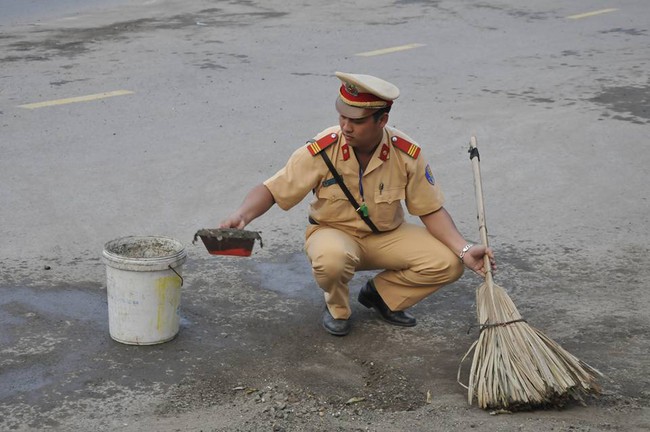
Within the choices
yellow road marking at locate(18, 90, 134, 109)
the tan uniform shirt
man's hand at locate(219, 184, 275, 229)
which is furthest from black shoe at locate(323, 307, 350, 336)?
yellow road marking at locate(18, 90, 134, 109)

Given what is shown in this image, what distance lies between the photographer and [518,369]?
4535 millimetres

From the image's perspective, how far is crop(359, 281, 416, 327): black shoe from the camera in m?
5.55

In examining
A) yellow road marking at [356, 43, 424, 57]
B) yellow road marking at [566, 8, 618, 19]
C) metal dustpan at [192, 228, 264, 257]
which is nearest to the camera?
metal dustpan at [192, 228, 264, 257]

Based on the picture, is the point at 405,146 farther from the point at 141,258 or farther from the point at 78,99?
A: the point at 78,99

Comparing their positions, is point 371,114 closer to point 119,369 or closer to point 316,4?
point 119,369

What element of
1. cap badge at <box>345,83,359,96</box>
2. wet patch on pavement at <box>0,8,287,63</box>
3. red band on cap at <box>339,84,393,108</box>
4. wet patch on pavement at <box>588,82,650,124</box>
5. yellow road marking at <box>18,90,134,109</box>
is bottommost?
wet patch on pavement at <box>0,8,287,63</box>

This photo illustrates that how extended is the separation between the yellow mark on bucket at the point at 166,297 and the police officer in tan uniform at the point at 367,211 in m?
0.46

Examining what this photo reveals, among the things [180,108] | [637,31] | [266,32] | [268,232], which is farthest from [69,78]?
[637,31]

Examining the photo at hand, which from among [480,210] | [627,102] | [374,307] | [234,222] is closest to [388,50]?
[627,102]

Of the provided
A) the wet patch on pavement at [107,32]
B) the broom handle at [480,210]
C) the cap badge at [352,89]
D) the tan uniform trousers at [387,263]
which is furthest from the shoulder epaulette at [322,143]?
the wet patch on pavement at [107,32]

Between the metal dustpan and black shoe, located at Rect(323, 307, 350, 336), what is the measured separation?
742 mm

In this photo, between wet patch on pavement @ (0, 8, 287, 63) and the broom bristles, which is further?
wet patch on pavement @ (0, 8, 287, 63)

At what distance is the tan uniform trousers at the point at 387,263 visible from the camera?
5.23m

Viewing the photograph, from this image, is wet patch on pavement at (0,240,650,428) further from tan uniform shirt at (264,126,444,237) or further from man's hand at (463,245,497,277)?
tan uniform shirt at (264,126,444,237)
